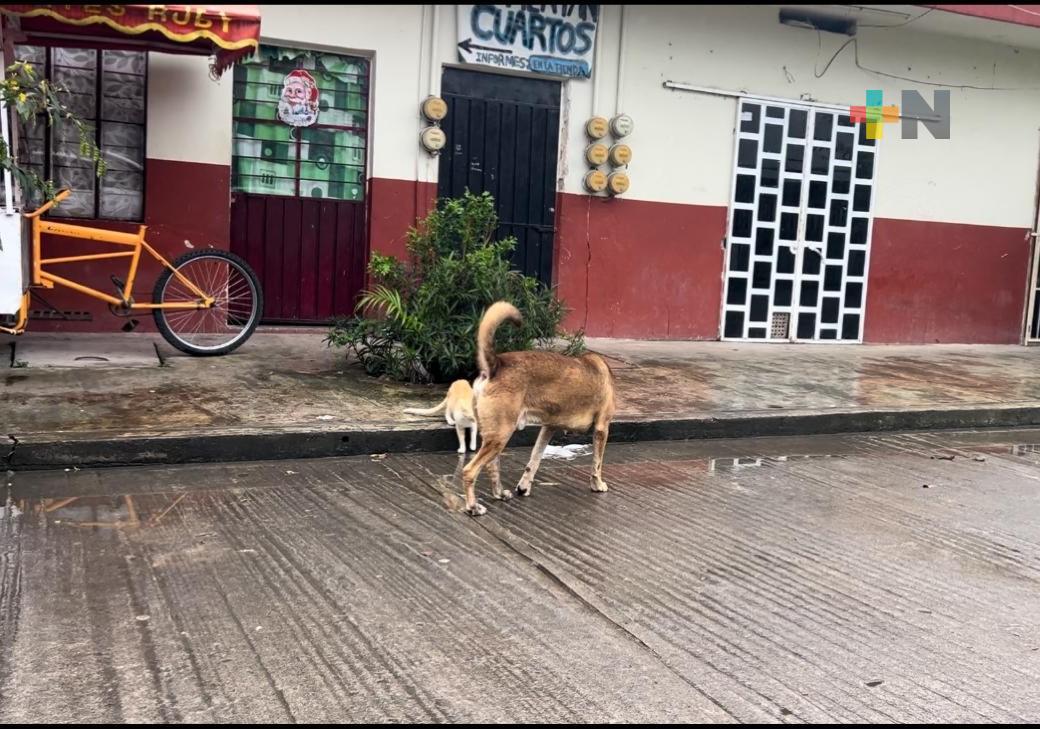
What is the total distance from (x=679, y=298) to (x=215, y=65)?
5711 mm

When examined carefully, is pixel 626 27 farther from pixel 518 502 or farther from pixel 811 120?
pixel 518 502

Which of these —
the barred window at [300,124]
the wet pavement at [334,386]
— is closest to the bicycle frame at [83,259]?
the wet pavement at [334,386]

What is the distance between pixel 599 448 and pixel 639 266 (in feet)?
19.1

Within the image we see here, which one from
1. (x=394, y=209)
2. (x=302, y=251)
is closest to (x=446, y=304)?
(x=394, y=209)

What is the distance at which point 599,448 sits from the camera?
5.81 metres

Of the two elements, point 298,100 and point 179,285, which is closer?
point 179,285

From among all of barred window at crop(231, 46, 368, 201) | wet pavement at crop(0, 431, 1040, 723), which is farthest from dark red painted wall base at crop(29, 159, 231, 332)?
wet pavement at crop(0, 431, 1040, 723)

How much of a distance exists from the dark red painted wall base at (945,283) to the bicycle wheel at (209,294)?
7.88 metres

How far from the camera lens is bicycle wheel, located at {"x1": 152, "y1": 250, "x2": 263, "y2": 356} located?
8258 millimetres

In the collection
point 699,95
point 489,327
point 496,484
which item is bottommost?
point 496,484

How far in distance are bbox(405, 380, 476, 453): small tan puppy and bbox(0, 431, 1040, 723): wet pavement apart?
415mm

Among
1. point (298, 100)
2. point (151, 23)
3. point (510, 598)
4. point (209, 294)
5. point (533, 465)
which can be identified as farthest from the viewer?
point (298, 100)

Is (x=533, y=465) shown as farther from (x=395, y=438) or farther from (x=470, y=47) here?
(x=470, y=47)

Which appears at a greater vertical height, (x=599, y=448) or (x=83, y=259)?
(x=83, y=259)
